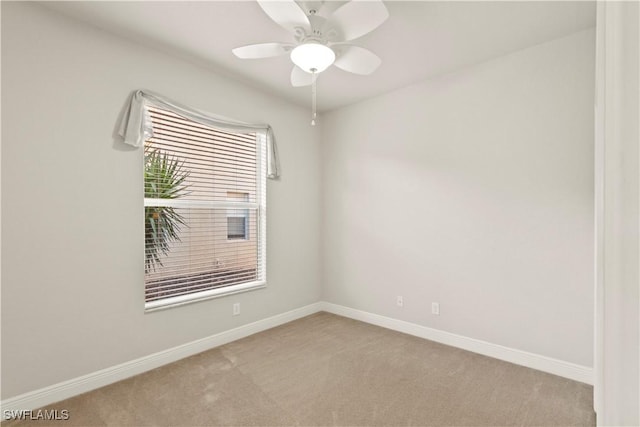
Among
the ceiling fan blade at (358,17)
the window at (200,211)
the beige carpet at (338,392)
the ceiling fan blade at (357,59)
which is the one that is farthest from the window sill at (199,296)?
the ceiling fan blade at (358,17)

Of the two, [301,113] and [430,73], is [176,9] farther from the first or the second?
[430,73]

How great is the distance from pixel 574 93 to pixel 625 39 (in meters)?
2.91

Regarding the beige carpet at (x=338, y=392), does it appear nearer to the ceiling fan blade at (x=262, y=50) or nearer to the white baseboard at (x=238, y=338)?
the white baseboard at (x=238, y=338)

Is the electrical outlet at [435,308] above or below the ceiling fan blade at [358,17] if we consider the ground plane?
below

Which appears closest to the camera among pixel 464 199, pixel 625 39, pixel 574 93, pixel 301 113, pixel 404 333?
pixel 625 39

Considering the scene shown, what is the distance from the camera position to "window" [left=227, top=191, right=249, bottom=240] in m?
3.30

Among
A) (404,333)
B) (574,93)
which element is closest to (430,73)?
(574,93)

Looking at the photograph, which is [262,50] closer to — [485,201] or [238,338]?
[485,201]

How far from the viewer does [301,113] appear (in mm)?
3979

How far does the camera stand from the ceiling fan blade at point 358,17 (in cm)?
168

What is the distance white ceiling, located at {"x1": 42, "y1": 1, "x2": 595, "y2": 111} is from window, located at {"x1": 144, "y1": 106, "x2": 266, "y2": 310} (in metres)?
0.63

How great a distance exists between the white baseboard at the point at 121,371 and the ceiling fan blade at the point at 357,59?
8.71 ft

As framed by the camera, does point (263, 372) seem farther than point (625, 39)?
Yes

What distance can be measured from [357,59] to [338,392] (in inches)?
92.3
